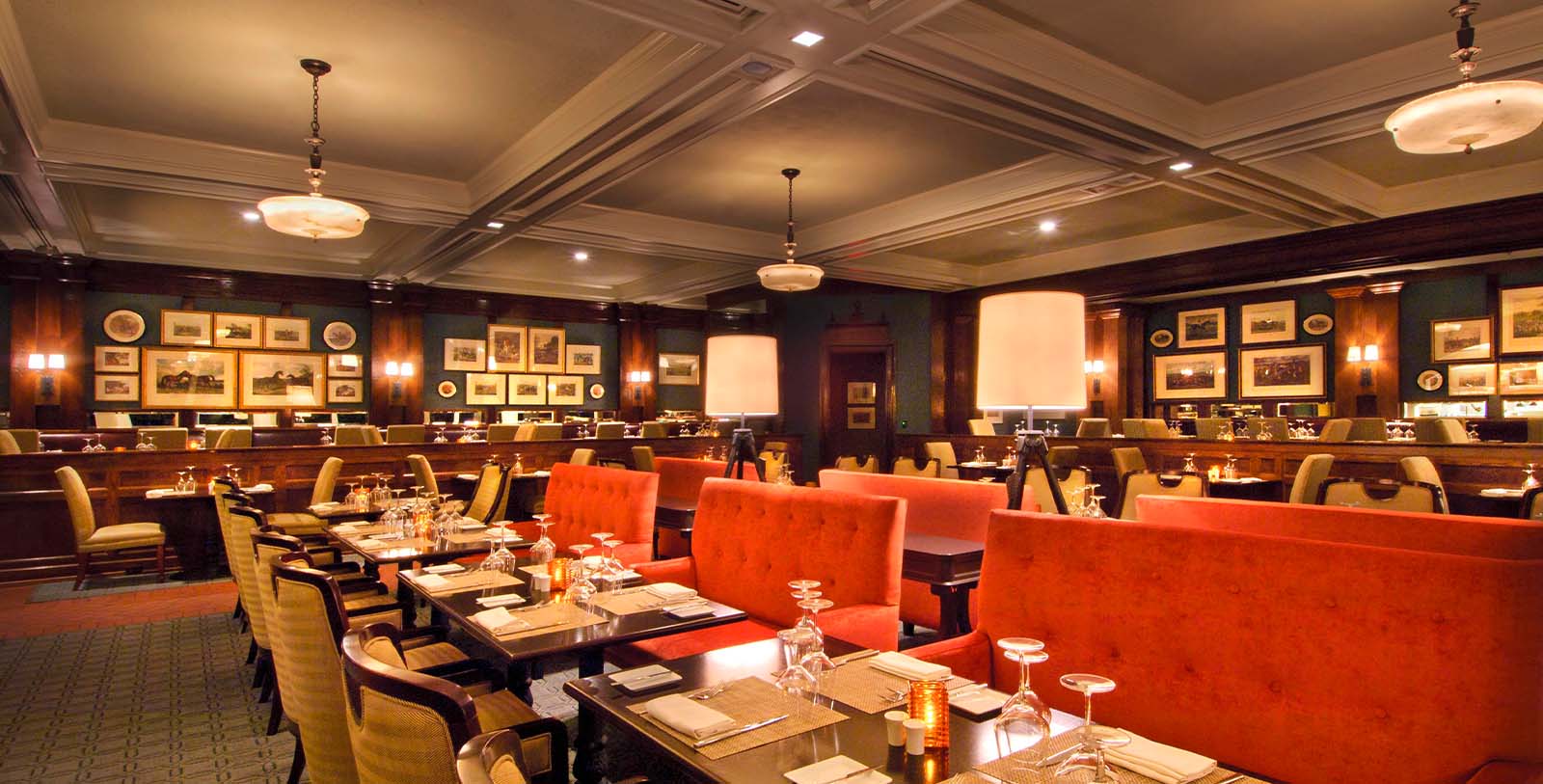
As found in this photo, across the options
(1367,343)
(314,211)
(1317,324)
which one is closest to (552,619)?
(314,211)

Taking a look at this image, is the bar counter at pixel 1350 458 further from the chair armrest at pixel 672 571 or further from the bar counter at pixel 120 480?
the bar counter at pixel 120 480

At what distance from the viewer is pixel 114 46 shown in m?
5.01

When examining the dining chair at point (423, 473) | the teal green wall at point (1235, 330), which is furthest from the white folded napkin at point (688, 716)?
the teal green wall at point (1235, 330)

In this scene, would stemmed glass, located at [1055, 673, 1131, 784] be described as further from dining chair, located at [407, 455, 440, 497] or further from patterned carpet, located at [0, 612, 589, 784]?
dining chair, located at [407, 455, 440, 497]

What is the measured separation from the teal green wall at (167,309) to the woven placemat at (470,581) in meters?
10.7

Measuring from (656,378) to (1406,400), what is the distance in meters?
11.9

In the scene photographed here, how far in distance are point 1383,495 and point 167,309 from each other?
550 inches

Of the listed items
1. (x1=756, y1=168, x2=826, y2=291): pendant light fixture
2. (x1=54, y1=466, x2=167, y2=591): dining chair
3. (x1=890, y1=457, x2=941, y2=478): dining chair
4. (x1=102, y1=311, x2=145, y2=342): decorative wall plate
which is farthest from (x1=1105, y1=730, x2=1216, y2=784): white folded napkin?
(x1=102, y1=311, x2=145, y2=342): decorative wall plate

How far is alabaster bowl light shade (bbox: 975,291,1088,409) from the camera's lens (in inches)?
123

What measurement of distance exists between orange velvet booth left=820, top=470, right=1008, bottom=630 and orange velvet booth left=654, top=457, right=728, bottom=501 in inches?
72.2

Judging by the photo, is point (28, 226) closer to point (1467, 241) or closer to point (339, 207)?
point (339, 207)

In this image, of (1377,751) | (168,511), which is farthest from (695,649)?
(168,511)

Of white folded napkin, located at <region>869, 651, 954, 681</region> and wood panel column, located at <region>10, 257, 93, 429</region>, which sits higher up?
wood panel column, located at <region>10, 257, 93, 429</region>

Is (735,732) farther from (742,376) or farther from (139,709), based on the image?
A: (139,709)
